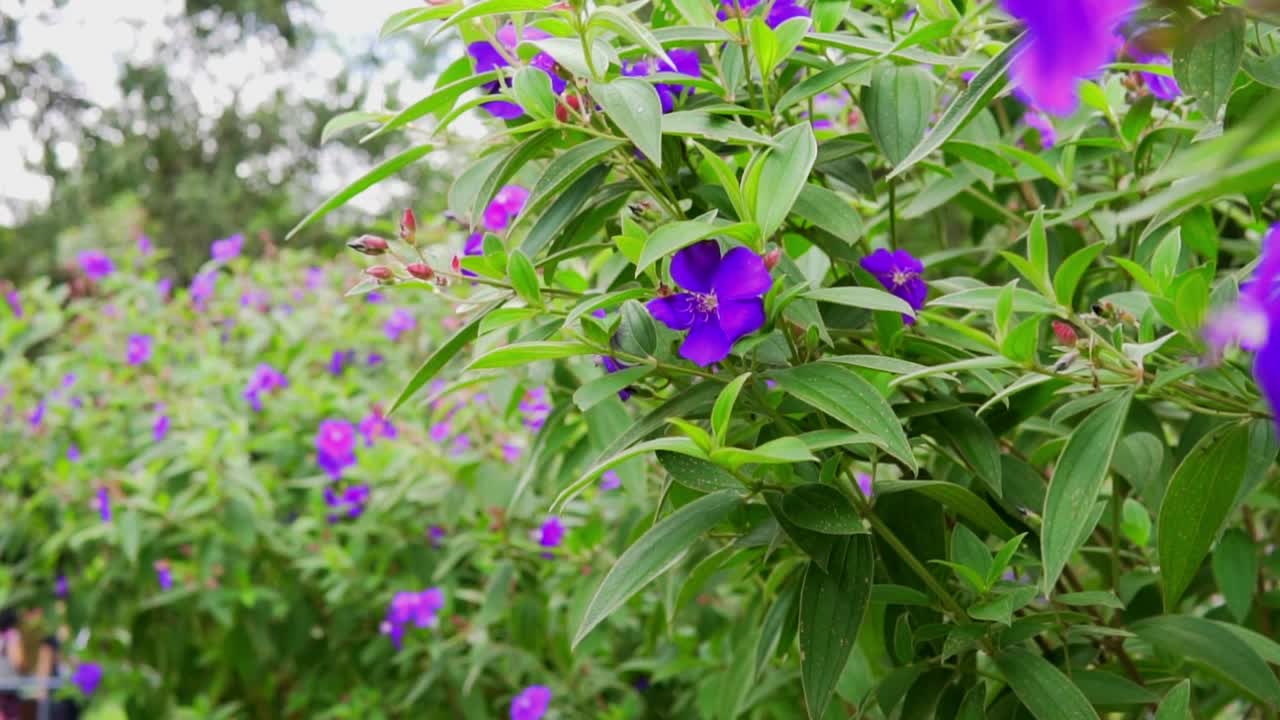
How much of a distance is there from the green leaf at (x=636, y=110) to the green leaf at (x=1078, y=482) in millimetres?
328

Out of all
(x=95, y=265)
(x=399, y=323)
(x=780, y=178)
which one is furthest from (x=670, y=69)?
(x=95, y=265)

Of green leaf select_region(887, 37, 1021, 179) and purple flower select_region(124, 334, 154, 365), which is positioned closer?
green leaf select_region(887, 37, 1021, 179)

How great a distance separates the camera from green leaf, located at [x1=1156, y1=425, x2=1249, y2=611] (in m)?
0.77

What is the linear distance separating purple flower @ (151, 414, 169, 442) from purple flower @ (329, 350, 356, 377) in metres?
0.47

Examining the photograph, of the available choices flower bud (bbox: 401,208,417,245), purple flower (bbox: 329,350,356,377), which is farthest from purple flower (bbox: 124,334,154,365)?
flower bud (bbox: 401,208,417,245)

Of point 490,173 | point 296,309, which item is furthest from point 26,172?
point 490,173

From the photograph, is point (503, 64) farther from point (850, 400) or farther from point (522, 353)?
point (850, 400)

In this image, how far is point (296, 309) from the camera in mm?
3127

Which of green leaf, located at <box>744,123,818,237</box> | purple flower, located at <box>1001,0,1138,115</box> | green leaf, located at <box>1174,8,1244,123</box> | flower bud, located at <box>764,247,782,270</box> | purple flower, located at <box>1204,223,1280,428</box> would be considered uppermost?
purple flower, located at <box>1001,0,1138,115</box>

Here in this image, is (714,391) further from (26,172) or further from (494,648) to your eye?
(26,172)

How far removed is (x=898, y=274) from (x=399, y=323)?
190 cm

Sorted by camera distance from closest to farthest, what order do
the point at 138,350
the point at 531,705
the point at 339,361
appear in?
the point at 531,705
the point at 138,350
the point at 339,361

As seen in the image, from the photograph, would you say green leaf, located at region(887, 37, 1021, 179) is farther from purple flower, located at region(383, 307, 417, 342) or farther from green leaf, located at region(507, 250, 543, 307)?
purple flower, located at region(383, 307, 417, 342)

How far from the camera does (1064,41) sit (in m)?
0.29
